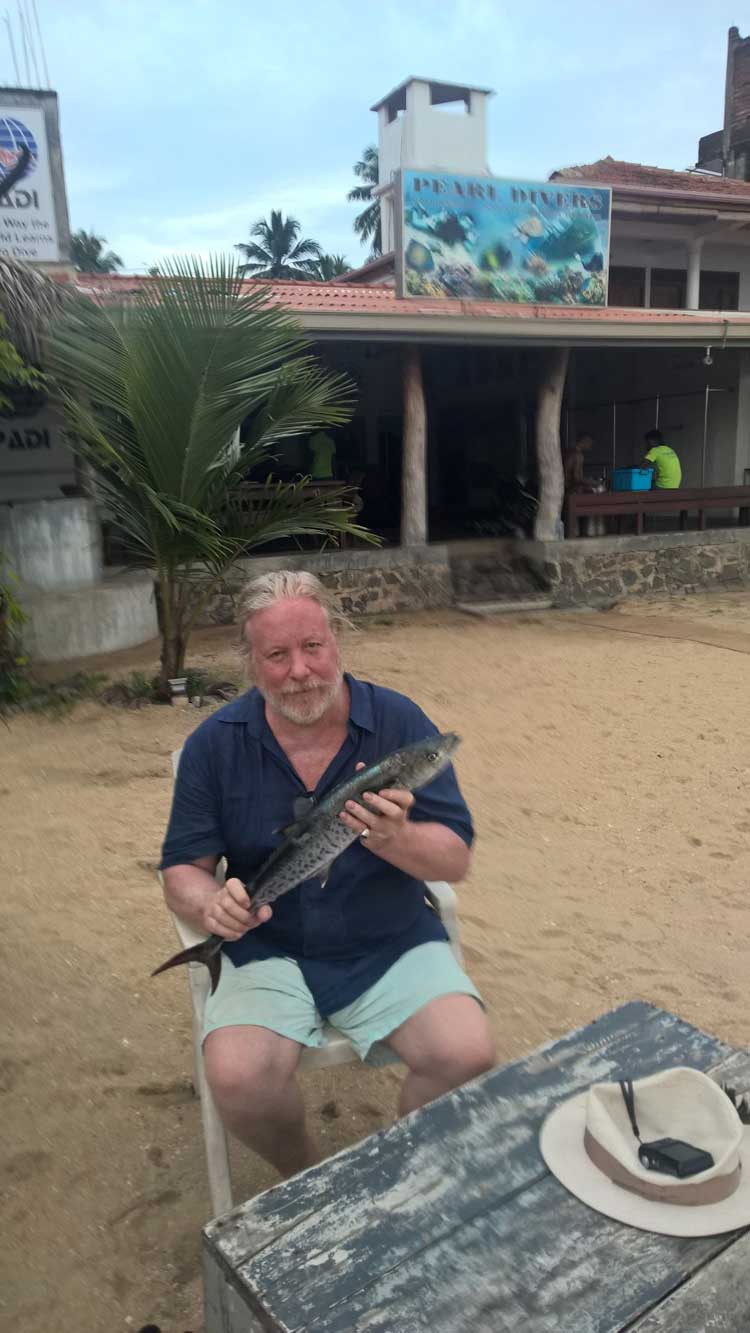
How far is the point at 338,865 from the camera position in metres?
2.10

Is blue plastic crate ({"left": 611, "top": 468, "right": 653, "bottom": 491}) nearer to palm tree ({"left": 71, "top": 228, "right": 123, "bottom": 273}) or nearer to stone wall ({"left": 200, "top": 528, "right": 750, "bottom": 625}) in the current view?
stone wall ({"left": 200, "top": 528, "right": 750, "bottom": 625})

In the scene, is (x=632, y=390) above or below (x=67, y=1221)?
above

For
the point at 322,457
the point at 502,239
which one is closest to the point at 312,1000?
the point at 322,457

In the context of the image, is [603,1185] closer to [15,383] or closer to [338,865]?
[338,865]

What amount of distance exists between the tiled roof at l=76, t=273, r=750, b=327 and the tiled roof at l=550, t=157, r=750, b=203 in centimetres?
442

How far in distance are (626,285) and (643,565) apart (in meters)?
5.76

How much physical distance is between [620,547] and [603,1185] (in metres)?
10.7

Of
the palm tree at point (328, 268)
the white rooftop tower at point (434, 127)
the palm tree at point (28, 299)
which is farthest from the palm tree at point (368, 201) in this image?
the palm tree at point (28, 299)

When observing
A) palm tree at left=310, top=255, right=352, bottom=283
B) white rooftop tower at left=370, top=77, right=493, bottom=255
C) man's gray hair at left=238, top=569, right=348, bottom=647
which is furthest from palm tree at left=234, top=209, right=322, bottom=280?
man's gray hair at left=238, top=569, right=348, bottom=647

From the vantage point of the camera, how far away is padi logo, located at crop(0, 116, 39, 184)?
7.81 metres

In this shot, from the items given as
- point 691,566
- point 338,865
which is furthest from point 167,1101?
point 691,566

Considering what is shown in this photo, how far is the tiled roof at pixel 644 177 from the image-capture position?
1505 centimetres

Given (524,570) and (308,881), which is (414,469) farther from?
(308,881)

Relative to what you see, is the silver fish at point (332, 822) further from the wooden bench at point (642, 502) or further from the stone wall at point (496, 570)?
the wooden bench at point (642, 502)
